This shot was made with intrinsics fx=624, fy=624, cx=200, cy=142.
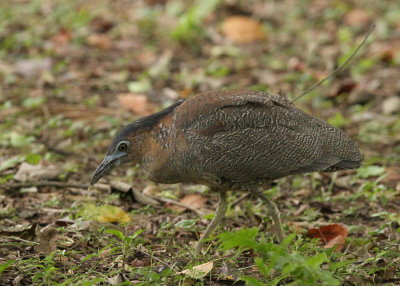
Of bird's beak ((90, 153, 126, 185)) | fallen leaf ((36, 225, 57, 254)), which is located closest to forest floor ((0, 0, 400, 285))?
fallen leaf ((36, 225, 57, 254))

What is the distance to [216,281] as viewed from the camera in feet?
15.9

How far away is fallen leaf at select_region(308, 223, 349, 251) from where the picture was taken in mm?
5680

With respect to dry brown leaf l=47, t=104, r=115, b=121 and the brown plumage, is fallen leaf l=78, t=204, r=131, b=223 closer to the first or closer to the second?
the brown plumage

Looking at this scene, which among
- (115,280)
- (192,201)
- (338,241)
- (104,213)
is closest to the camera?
(115,280)

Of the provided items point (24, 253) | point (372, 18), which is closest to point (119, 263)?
point (24, 253)

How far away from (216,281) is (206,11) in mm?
8080

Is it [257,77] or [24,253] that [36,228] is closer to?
[24,253]

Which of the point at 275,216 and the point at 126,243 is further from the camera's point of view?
the point at 275,216

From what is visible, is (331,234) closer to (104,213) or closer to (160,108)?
(104,213)

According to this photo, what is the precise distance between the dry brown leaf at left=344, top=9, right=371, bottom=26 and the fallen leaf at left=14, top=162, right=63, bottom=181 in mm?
8045

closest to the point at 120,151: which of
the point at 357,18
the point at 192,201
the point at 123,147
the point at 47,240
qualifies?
the point at 123,147

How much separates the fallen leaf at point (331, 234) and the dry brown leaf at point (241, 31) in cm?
735

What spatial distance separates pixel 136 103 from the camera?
9570 millimetres

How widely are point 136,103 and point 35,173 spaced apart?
9.54 ft
